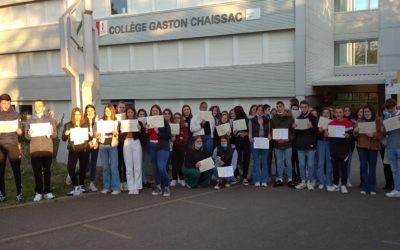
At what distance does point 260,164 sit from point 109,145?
3603 mm

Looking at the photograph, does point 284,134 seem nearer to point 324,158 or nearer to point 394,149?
point 324,158

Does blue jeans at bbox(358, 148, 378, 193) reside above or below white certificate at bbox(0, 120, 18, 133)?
below

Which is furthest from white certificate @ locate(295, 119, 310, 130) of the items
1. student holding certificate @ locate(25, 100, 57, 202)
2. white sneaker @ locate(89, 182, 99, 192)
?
student holding certificate @ locate(25, 100, 57, 202)

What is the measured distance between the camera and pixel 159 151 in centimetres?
970

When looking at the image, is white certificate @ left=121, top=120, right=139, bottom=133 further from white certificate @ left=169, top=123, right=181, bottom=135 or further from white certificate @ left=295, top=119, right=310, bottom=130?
white certificate @ left=295, top=119, right=310, bottom=130

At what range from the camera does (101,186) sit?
10.7m

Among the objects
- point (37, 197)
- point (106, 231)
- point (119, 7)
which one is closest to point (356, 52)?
point (119, 7)

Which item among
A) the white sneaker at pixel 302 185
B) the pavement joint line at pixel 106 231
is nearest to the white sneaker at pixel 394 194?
the white sneaker at pixel 302 185

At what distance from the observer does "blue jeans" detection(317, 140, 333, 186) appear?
998 centimetres

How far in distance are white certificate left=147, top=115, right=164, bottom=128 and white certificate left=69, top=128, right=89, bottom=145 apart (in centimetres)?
141

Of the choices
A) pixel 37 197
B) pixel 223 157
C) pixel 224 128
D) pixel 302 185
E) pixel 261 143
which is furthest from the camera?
pixel 224 128

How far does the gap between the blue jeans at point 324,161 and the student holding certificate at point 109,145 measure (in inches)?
178

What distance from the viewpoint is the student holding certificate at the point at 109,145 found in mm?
9719

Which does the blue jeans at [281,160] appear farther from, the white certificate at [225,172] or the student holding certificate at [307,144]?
the white certificate at [225,172]
